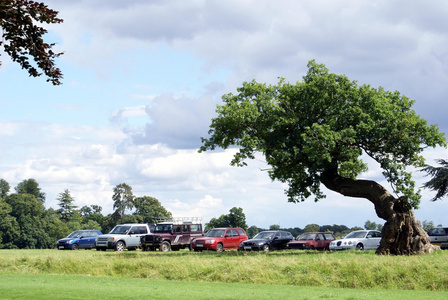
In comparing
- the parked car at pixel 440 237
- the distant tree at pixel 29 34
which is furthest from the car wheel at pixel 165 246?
the distant tree at pixel 29 34

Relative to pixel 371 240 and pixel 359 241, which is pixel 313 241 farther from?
pixel 371 240

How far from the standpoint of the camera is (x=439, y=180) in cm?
4784

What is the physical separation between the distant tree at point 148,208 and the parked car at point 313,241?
6884cm

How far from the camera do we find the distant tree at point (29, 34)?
12906 mm

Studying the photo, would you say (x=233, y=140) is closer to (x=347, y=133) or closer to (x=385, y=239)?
(x=347, y=133)

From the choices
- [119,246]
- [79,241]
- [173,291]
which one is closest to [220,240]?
[119,246]

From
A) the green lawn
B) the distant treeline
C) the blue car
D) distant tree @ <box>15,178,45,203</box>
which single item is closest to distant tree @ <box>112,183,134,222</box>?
the distant treeline

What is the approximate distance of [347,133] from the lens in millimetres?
33125

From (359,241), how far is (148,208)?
74.2m

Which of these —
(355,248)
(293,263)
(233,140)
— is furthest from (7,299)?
(355,248)

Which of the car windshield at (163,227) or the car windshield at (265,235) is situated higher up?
the car windshield at (163,227)

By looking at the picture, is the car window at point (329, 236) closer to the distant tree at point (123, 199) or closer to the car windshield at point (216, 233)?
the car windshield at point (216, 233)

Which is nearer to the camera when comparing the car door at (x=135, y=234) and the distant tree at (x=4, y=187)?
the car door at (x=135, y=234)

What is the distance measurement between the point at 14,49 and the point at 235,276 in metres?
12.2
